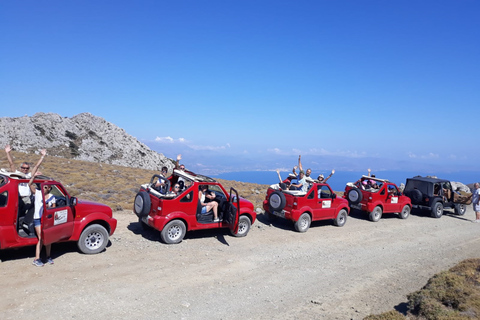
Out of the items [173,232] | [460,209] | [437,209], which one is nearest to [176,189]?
[173,232]

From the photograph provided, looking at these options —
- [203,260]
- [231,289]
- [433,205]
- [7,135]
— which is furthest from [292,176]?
[7,135]

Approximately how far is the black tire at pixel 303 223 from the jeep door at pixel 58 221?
24.7 ft

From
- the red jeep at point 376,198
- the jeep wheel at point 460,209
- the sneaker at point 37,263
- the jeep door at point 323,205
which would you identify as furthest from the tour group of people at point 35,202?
the jeep wheel at point 460,209

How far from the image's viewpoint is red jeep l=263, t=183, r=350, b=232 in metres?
11.8

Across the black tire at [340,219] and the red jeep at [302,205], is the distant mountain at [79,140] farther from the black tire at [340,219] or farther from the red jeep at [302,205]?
the red jeep at [302,205]

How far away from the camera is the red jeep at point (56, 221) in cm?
664

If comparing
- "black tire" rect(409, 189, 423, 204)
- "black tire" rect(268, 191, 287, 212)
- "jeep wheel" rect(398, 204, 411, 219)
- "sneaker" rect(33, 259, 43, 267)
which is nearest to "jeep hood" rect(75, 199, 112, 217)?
"sneaker" rect(33, 259, 43, 267)

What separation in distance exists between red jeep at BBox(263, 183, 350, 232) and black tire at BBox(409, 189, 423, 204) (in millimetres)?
6676

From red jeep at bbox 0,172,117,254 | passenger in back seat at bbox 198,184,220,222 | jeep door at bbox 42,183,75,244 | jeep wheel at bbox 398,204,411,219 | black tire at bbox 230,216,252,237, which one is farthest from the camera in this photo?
jeep wheel at bbox 398,204,411,219

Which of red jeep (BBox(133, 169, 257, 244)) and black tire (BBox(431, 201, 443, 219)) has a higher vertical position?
red jeep (BBox(133, 169, 257, 244))

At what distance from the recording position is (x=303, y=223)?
474 inches

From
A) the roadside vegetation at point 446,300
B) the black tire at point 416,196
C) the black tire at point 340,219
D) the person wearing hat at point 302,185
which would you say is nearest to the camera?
the roadside vegetation at point 446,300

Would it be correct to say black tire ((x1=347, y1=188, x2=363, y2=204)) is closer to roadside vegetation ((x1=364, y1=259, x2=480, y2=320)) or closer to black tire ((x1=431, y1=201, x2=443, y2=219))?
black tire ((x1=431, y1=201, x2=443, y2=219))

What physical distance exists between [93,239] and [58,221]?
1.15m
